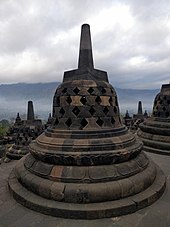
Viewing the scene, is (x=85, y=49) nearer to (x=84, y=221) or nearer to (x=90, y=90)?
(x=90, y=90)

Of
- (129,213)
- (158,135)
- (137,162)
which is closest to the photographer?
(129,213)

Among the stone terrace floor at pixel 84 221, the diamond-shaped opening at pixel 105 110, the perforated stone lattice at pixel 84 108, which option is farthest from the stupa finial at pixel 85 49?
the stone terrace floor at pixel 84 221

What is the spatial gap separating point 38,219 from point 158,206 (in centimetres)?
250

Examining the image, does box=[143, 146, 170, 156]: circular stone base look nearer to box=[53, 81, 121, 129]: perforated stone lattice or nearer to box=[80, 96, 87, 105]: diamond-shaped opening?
box=[53, 81, 121, 129]: perforated stone lattice

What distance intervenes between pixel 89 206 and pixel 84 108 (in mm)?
2368

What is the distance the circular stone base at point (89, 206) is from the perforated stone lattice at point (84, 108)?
6.09ft

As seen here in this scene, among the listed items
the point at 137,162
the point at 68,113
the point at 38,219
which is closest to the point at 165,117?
the point at 137,162

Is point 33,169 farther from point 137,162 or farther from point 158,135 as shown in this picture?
point 158,135

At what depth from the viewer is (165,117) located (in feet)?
31.6

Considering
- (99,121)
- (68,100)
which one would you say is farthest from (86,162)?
(68,100)

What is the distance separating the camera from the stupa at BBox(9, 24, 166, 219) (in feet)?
13.5

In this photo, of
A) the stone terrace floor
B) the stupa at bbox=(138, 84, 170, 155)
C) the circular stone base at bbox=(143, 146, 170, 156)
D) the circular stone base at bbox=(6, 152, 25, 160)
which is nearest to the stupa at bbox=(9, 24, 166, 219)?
the stone terrace floor

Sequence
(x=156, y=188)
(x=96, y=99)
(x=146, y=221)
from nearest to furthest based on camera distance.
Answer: (x=146, y=221)
(x=156, y=188)
(x=96, y=99)

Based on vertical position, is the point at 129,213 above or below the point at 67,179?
below
